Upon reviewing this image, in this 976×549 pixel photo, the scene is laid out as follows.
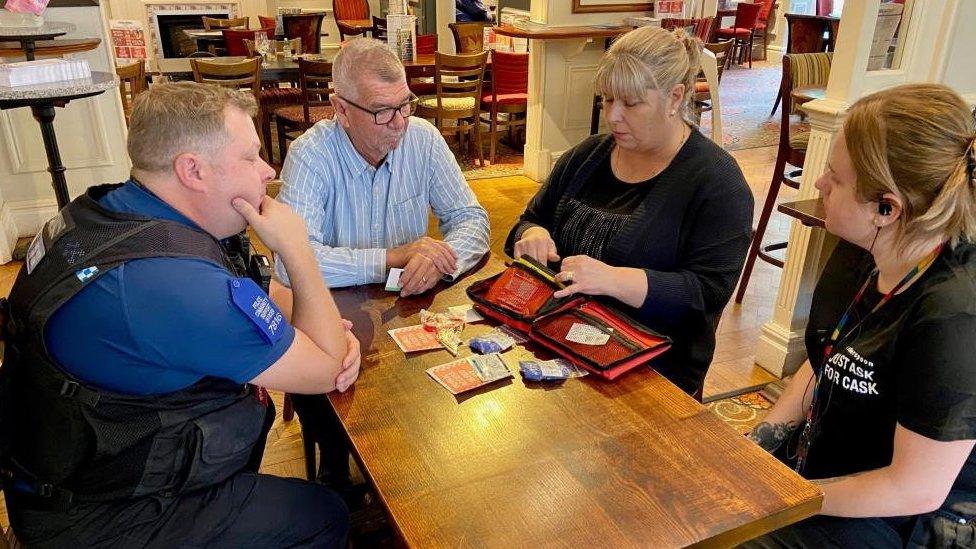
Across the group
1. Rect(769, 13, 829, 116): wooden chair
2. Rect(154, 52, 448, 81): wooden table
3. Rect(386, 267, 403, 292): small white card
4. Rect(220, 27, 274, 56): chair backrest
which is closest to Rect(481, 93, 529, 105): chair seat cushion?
Rect(154, 52, 448, 81): wooden table

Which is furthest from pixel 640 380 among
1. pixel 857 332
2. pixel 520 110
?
pixel 520 110

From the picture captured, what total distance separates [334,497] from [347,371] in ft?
1.11

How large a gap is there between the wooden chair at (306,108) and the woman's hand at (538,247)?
349cm

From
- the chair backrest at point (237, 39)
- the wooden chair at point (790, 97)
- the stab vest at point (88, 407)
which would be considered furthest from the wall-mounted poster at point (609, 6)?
the stab vest at point (88, 407)

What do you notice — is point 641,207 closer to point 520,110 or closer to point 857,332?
point 857,332

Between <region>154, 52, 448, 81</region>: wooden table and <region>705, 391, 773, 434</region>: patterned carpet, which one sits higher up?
<region>154, 52, 448, 81</region>: wooden table

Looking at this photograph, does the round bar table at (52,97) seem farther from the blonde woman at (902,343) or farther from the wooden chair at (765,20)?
the wooden chair at (765,20)

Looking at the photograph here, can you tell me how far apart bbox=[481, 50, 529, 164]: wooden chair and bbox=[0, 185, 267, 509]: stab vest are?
4.78 metres

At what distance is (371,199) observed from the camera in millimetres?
2014

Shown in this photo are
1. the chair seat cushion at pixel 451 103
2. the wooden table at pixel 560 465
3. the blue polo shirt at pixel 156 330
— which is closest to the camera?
the wooden table at pixel 560 465

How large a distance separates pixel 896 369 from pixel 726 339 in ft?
6.70

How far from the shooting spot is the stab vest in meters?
1.08

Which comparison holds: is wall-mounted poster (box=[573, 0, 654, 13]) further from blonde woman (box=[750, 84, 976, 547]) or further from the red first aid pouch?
blonde woman (box=[750, 84, 976, 547])

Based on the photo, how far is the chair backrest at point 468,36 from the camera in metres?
7.04
